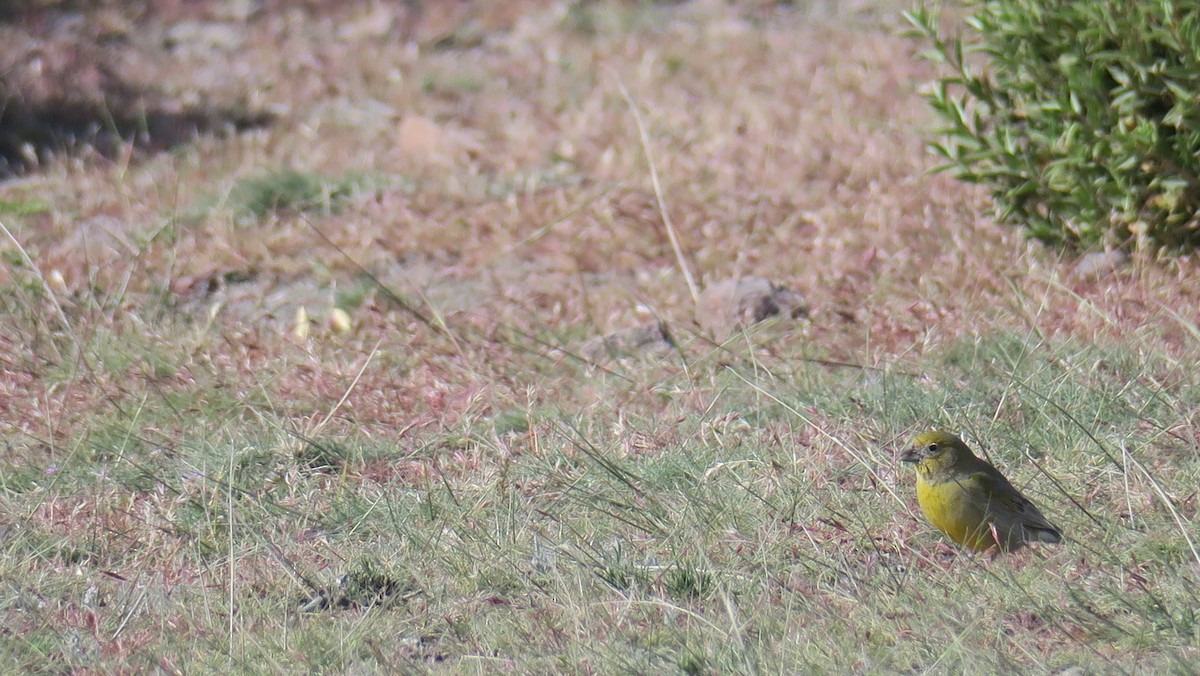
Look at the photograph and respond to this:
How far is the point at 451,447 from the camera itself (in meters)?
4.57

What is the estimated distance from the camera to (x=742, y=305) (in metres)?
5.70

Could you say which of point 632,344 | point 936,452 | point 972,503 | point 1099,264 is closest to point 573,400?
point 632,344

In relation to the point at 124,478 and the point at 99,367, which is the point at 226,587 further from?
the point at 99,367

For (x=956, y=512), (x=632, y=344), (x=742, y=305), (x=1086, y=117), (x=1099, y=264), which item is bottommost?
(x=632, y=344)

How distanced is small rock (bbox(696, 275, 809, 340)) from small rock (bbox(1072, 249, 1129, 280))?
1115mm

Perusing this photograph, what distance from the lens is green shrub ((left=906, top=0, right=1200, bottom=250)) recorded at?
5.15 m

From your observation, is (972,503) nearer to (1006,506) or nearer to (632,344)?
(1006,506)

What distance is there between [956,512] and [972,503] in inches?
1.8

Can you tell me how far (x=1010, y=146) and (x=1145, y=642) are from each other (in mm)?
3036

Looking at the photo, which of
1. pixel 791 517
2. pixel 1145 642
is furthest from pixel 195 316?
pixel 1145 642

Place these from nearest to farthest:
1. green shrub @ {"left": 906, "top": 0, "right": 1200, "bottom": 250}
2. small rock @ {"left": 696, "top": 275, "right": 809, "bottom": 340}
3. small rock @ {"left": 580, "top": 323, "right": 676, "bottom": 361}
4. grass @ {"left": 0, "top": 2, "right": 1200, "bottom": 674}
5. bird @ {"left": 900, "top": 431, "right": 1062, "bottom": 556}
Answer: grass @ {"left": 0, "top": 2, "right": 1200, "bottom": 674} → bird @ {"left": 900, "top": 431, "right": 1062, "bottom": 556} → green shrub @ {"left": 906, "top": 0, "right": 1200, "bottom": 250} → small rock @ {"left": 580, "top": 323, "right": 676, "bottom": 361} → small rock @ {"left": 696, "top": 275, "right": 809, "bottom": 340}

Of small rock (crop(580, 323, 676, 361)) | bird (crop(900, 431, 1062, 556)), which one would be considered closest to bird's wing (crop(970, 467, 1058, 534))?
bird (crop(900, 431, 1062, 556))

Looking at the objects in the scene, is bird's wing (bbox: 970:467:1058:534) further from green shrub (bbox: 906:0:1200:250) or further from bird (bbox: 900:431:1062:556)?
green shrub (bbox: 906:0:1200:250)

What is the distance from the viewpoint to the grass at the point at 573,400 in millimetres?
3246
